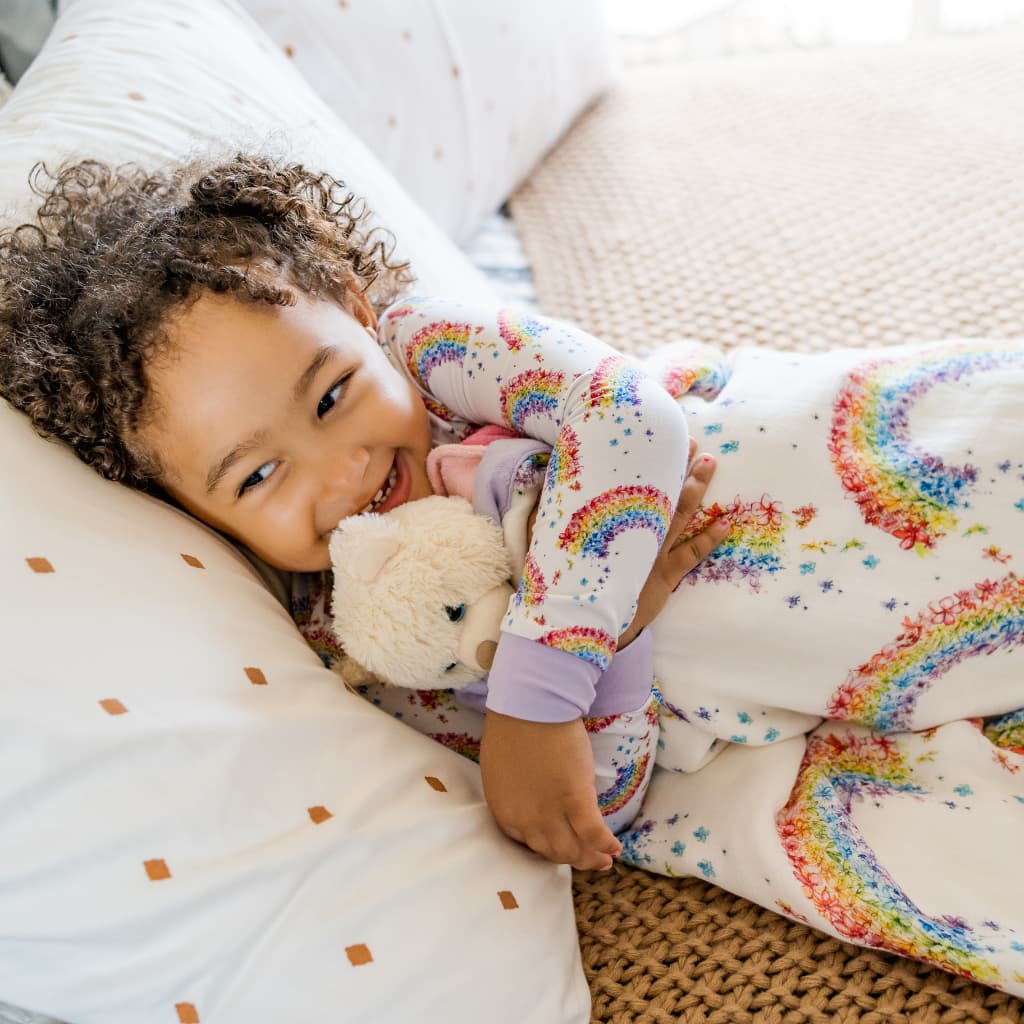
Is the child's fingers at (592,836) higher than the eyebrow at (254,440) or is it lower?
lower

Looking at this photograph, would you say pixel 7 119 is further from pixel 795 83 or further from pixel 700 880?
pixel 795 83

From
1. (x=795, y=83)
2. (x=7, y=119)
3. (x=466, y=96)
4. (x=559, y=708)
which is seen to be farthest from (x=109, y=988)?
(x=795, y=83)

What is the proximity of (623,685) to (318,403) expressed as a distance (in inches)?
12.8

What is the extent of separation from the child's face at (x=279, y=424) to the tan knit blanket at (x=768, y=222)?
372 mm

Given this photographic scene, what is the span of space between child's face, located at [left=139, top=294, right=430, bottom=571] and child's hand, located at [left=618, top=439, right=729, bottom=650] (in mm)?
217

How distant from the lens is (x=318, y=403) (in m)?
0.80

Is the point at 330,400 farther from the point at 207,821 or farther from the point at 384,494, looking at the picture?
the point at 207,821

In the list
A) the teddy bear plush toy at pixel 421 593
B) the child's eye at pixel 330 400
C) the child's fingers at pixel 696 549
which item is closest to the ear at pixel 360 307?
the child's eye at pixel 330 400

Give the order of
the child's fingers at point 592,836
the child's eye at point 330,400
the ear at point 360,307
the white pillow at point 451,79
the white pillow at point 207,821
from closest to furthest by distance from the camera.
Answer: the white pillow at point 207,821
the child's fingers at point 592,836
the child's eye at point 330,400
the ear at point 360,307
the white pillow at point 451,79

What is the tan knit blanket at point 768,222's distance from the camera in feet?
2.63

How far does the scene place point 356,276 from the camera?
0.95 meters

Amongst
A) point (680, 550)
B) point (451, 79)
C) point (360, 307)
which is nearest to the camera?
point (680, 550)

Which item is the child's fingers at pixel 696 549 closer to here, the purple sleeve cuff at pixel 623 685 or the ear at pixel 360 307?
the purple sleeve cuff at pixel 623 685

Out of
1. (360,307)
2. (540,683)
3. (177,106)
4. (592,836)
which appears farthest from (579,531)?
(177,106)
